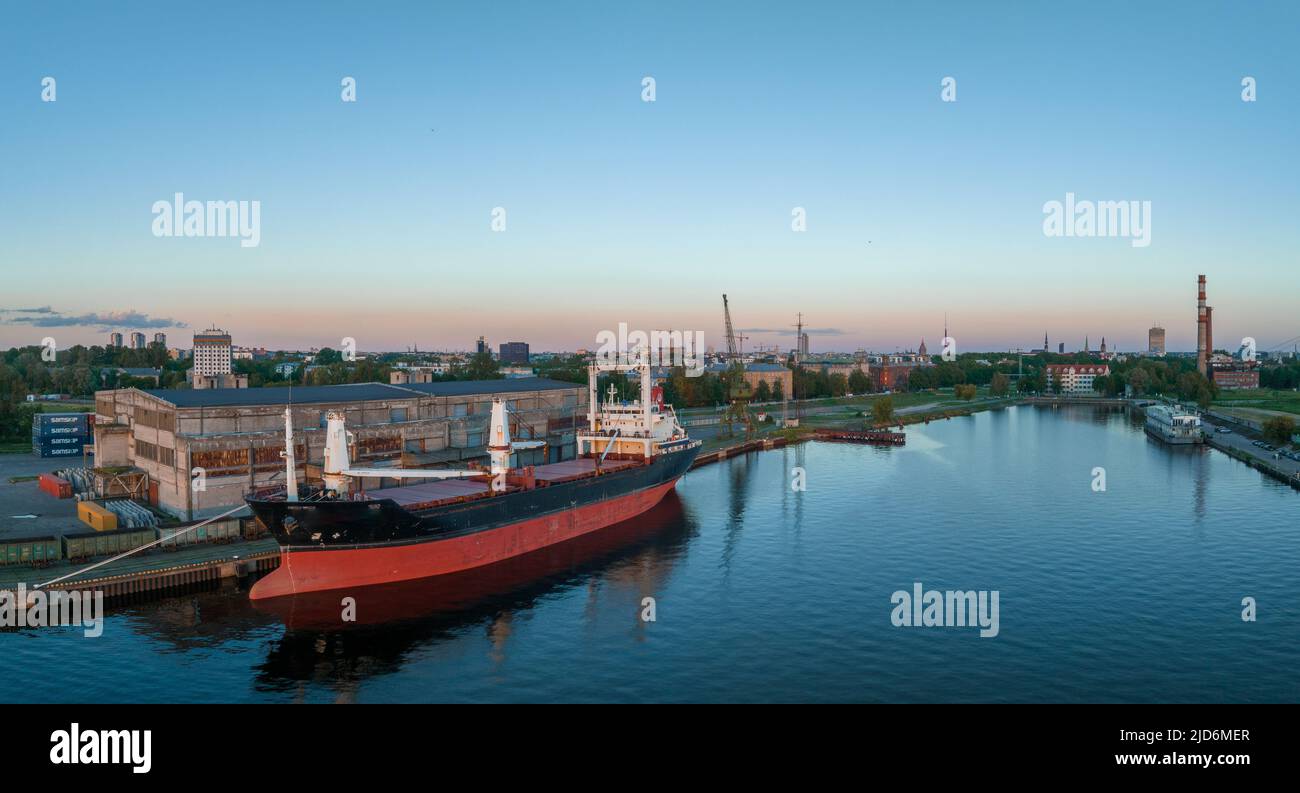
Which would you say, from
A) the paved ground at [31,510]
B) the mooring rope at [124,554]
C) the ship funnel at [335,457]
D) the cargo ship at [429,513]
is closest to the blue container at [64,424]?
the paved ground at [31,510]

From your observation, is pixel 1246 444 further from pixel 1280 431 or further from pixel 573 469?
pixel 573 469

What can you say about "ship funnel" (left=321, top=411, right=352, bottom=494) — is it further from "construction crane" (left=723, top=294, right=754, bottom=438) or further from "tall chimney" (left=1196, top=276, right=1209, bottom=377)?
"tall chimney" (left=1196, top=276, right=1209, bottom=377)

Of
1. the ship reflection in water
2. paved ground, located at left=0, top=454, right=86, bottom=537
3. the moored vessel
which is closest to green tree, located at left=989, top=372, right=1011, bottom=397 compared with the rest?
the moored vessel

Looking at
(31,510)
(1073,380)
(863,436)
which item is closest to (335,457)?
(31,510)
